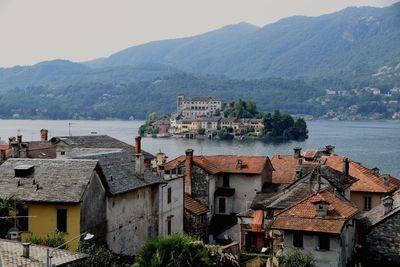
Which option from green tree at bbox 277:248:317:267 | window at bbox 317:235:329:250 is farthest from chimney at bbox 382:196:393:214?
green tree at bbox 277:248:317:267

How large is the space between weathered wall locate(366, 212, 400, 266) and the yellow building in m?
14.8

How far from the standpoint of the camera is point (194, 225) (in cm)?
5222

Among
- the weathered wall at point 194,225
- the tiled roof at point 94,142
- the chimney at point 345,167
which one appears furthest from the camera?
the chimney at point 345,167

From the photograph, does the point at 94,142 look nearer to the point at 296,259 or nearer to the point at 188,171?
the point at 188,171

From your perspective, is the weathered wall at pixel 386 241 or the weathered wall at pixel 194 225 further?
the weathered wall at pixel 194 225

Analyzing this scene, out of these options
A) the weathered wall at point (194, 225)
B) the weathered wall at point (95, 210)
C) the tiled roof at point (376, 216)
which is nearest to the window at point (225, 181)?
the weathered wall at point (194, 225)

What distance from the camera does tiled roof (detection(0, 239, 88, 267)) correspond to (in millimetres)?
22953

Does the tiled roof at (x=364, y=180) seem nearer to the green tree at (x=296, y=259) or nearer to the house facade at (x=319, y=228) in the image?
the house facade at (x=319, y=228)

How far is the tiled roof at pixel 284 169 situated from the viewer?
2395 inches

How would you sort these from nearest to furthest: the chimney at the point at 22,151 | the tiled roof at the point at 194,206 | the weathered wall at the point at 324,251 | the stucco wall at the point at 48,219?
the stucco wall at the point at 48,219 → the weathered wall at the point at 324,251 → the chimney at the point at 22,151 → the tiled roof at the point at 194,206

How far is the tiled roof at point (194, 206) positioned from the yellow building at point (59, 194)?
16.9m

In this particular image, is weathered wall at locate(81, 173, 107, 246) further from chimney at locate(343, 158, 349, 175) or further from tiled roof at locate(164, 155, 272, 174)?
chimney at locate(343, 158, 349, 175)

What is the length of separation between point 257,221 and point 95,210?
53.0ft

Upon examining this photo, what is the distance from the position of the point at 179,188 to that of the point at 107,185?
13079 mm
